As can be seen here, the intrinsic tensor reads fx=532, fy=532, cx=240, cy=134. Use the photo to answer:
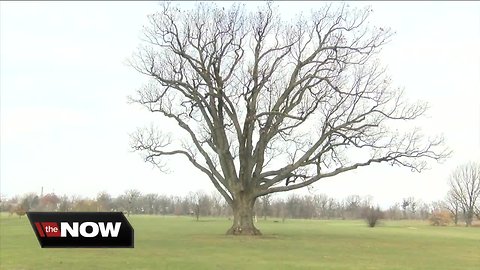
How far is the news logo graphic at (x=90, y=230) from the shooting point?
932 centimetres

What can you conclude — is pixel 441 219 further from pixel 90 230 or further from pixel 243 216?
pixel 90 230

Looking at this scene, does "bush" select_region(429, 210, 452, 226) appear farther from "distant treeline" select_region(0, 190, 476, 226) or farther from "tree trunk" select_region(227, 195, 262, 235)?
"tree trunk" select_region(227, 195, 262, 235)

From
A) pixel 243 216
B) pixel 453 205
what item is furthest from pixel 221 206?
pixel 243 216

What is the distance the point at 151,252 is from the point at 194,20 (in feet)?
63.9

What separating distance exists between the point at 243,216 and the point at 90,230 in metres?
27.3

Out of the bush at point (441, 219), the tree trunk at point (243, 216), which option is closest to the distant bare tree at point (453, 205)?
the bush at point (441, 219)

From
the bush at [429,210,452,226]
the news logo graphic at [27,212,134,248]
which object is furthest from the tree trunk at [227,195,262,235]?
the bush at [429,210,452,226]

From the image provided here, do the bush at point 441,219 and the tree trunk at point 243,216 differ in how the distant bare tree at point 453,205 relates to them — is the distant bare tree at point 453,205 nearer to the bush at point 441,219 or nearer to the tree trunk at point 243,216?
the bush at point 441,219

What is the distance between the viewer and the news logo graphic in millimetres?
→ 9320

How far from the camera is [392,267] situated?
709 inches

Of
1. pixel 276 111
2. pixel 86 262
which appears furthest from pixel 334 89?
pixel 86 262

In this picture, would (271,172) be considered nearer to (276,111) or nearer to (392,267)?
(276,111)

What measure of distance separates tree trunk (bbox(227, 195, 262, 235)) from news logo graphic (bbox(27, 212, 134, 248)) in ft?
88.2

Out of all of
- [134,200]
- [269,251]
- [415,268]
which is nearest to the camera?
[415,268]
